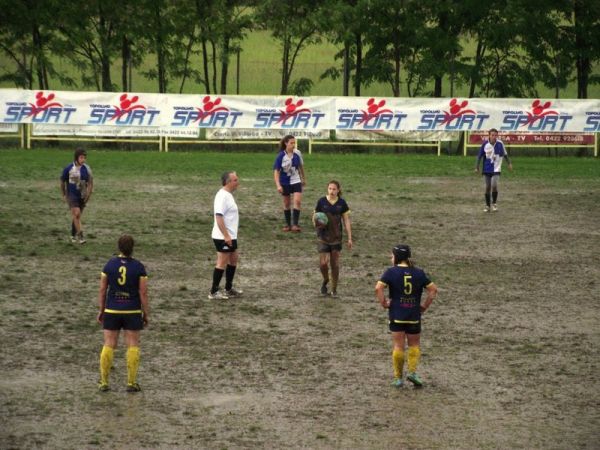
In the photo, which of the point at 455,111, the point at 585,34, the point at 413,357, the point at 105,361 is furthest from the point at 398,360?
the point at 585,34

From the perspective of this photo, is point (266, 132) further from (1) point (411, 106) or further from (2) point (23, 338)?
(2) point (23, 338)

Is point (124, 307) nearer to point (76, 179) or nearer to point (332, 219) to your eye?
point (332, 219)

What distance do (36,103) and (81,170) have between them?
24.0 meters

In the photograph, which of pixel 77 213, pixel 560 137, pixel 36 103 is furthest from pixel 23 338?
pixel 560 137

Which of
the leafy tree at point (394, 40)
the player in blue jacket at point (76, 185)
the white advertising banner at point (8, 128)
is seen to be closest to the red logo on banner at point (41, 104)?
the white advertising banner at point (8, 128)

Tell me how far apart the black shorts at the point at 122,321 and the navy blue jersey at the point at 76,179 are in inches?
400

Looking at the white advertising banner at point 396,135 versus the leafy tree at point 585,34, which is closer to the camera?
the white advertising banner at point 396,135

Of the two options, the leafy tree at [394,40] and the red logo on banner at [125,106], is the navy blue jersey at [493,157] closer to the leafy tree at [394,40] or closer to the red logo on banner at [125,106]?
the red logo on banner at [125,106]

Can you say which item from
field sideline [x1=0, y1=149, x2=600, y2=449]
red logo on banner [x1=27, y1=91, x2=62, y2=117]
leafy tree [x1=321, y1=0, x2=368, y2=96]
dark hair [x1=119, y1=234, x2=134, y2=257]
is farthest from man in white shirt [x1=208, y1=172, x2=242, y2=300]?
leafy tree [x1=321, y1=0, x2=368, y2=96]

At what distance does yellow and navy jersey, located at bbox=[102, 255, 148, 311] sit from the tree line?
138 ft

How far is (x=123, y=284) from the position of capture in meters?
12.2

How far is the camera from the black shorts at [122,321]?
1224cm

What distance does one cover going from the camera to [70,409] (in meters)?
11.6

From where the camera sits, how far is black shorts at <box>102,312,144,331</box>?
12.2m
